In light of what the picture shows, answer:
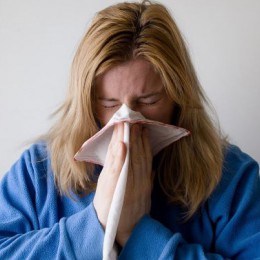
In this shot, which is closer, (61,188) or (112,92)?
(112,92)

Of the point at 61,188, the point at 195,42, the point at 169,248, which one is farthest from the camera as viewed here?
the point at 195,42

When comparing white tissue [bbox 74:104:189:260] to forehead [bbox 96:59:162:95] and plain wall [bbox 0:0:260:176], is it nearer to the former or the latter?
forehead [bbox 96:59:162:95]

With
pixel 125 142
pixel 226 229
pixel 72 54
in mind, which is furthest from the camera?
pixel 72 54

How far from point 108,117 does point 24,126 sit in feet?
1.33

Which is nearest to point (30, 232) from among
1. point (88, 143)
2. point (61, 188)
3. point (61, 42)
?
point (61, 188)

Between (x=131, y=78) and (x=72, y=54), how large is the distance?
1.26 ft

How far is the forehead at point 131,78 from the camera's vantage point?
761 mm

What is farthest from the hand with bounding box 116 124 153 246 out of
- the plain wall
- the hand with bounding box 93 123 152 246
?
the plain wall

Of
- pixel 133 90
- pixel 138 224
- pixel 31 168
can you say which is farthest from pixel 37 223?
pixel 133 90

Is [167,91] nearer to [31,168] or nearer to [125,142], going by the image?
[125,142]

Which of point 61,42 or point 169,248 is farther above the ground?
point 61,42

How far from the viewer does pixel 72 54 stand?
1100 mm

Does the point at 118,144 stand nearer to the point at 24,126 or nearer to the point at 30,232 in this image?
the point at 30,232

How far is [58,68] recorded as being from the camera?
110cm
